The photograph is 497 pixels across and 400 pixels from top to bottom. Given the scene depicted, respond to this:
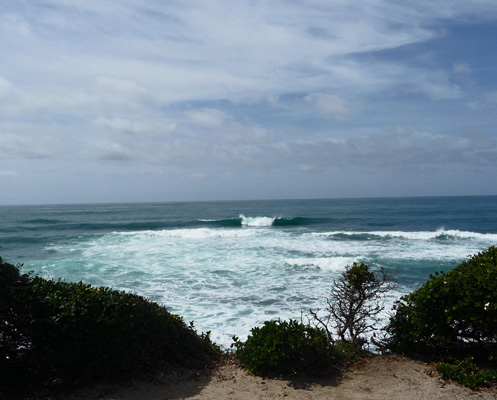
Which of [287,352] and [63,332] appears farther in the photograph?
[287,352]

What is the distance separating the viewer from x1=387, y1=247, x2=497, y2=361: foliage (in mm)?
4941

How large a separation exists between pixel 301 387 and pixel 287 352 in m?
0.49

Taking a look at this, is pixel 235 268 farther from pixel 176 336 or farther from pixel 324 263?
pixel 176 336

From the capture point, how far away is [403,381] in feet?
16.3

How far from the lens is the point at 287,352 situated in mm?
5188

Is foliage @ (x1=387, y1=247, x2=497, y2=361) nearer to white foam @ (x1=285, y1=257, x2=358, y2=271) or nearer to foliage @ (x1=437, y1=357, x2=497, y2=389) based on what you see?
foliage @ (x1=437, y1=357, x2=497, y2=389)

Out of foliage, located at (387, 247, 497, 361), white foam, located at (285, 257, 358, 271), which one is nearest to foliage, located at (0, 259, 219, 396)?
foliage, located at (387, 247, 497, 361)

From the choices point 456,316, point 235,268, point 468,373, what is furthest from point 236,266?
point 468,373

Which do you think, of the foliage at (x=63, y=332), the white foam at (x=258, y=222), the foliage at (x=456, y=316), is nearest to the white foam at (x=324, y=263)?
the foliage at (x=456, y=316)

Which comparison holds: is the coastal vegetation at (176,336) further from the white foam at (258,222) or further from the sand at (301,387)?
the white foam at (258,222)

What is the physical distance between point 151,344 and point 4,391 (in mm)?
1843

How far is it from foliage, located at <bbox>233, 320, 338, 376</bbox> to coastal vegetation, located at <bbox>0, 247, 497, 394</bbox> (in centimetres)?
1

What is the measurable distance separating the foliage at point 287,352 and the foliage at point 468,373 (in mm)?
1523

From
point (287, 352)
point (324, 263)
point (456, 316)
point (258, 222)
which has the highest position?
point (456, 316)
